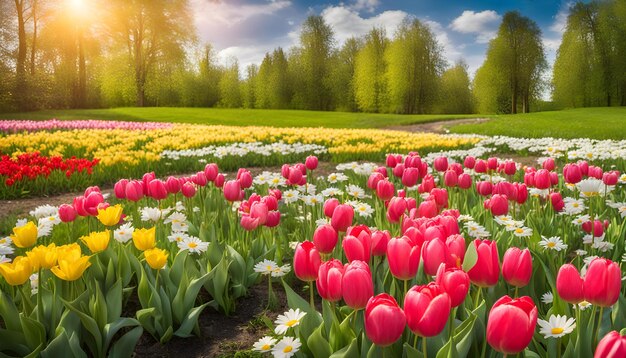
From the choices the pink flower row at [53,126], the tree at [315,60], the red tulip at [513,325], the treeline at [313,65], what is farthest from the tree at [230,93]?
the red tulip at [513,325]

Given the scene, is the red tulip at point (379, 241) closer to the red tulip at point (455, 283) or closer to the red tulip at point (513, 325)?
the red tulip at point (455, 283)

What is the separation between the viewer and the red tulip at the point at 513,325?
1259 millimetres

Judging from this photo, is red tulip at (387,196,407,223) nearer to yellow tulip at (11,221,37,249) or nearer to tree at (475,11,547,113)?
yellow tulip at (11,221,37,249)

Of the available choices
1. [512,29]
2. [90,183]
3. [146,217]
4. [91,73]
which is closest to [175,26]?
[91,73]

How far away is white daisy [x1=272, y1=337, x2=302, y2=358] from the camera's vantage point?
5.45ft

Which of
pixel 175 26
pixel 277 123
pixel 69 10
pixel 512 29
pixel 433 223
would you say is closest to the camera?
pixel 433 223

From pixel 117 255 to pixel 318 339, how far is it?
163 cm

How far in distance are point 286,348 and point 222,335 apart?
99 cm

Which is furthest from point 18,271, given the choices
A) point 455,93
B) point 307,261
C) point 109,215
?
point 455,93

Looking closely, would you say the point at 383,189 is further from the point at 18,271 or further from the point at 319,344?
the point at 18,271

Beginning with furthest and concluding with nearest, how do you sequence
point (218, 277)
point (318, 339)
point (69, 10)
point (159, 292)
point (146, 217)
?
point (69, 10) < point (146, 217) < point (218, 277) < point (159, 292) < point (318, 339)

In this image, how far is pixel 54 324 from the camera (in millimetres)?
2182

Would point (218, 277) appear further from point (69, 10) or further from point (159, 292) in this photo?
point (69, 10)

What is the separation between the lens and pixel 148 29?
137ft
